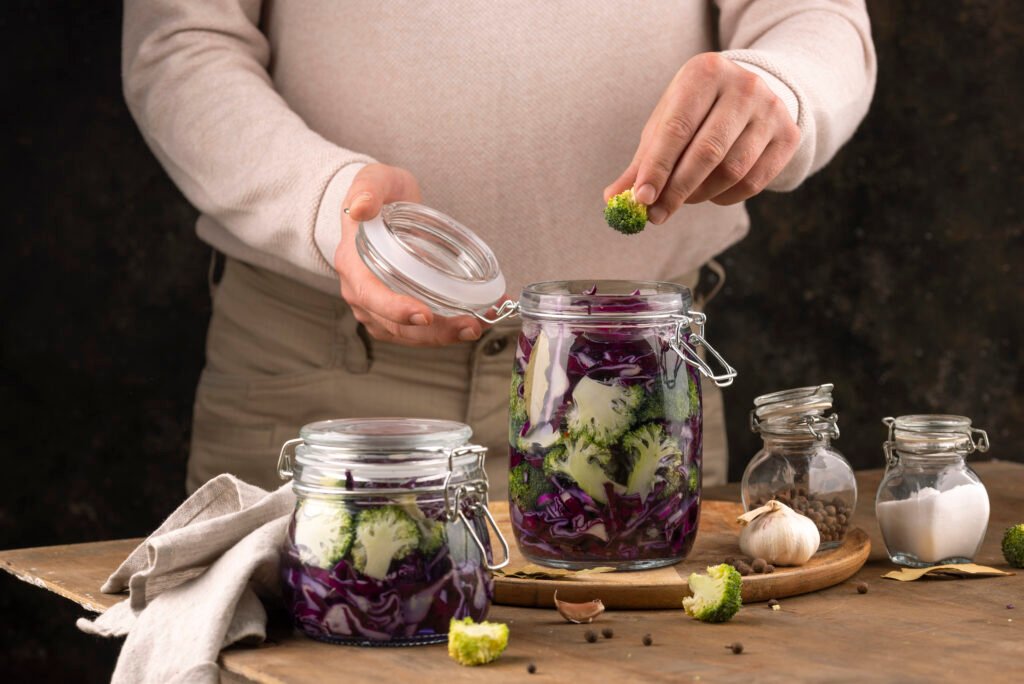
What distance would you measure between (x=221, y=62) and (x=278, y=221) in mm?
302

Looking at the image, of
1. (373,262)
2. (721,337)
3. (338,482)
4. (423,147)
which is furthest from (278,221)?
(721,337)

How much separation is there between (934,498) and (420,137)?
2.92 feet

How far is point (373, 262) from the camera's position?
4.74 ft

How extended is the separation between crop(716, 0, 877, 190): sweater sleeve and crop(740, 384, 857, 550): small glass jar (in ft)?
1.53

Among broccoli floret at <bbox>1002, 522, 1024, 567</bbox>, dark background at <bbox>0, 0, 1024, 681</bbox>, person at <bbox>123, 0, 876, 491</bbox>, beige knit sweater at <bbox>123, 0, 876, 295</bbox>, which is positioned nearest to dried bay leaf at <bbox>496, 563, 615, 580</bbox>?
broccoli floret at <bbox>1002, 522, 1024, 567</bbox>

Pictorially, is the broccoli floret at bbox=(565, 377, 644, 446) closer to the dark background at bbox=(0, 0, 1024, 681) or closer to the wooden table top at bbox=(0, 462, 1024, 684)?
the wooden table top at bbox=(0, 462, 1024, 684)

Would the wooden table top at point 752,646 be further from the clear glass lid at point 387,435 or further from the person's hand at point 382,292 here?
the person's hand at point 382,292

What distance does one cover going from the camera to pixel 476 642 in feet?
3.53

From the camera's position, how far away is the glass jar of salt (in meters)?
1.41

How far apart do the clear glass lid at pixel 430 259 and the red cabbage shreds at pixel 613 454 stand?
0.42ft

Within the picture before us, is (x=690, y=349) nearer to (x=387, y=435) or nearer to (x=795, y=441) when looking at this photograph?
(x=795, y=441)

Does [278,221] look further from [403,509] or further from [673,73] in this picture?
[403,509]

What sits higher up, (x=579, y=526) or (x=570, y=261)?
(x=570, y=261)

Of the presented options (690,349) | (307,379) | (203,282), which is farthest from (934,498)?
(203,282)
